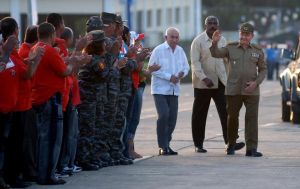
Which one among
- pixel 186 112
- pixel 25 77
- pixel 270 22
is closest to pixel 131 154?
pixel 25 77

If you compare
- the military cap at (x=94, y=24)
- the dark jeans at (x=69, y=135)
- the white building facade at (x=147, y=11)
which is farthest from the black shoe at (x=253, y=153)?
the white building facade at (x=147, y=11)

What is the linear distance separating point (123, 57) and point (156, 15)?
67.2m

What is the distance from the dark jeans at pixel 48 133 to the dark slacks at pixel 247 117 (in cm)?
426

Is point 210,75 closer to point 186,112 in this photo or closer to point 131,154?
point 131,154

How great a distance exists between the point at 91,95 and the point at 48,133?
4.66 feet

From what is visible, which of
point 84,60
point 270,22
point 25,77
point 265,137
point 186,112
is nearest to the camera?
point 25,77

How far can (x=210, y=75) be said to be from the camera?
18.0 m

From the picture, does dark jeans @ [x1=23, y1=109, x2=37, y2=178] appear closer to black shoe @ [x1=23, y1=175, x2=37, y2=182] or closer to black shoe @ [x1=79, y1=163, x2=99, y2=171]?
black shoe @ [x1=23, y1=175, x2=37, y2=182]

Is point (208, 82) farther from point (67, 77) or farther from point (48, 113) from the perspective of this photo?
point (48, 113)

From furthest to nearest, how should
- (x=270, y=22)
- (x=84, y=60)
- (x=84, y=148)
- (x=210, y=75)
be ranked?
1. (x=270, y=22)
2. (x=210, y=75)
3. (x=84, y=148)
4. (x=84, y=60)

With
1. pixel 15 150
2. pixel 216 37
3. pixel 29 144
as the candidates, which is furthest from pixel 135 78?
pixel 15 150

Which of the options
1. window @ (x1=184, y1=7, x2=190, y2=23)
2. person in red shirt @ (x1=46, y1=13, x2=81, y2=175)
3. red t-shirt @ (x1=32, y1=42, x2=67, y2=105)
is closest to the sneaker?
person in red shirt @ (x1=46, y1=13, x2=81, y2=175)

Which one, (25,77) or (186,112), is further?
(186,112)

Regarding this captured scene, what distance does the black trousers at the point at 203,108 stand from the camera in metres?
18.1
